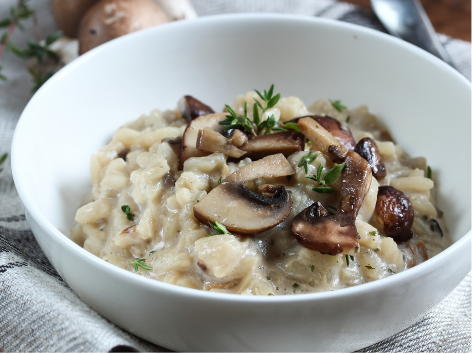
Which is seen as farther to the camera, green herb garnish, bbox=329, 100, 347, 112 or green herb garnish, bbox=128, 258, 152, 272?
green herb garnish, bbox=329, 100, 347, 112

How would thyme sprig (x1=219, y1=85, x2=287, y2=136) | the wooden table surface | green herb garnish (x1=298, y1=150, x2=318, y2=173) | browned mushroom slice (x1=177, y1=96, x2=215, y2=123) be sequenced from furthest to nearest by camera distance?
the wooden table surface, browned mushroom slice (x1=177, y1=96, x2=215, y2=123), thyme sprig (x1=219, y1=85, x2=287, y2=136), green herb garnish (x1=298, y1=150, x2=318, y2=173)

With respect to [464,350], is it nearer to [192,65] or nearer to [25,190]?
[25,190]

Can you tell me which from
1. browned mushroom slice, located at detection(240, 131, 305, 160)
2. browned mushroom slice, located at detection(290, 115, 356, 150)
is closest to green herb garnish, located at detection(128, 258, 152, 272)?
browned mushroom slice, located at detection(240, 131, 305, 160)

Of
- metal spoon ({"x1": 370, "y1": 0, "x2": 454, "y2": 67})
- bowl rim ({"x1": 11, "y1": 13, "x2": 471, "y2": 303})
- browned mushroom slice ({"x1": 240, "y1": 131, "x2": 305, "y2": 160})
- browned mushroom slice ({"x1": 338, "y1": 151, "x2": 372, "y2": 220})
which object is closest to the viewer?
bowl rim ({"x1": 11, "y1": 13, "x2": 471, "y2": 303})

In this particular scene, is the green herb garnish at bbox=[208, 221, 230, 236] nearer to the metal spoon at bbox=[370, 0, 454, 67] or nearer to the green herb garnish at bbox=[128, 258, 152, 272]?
the green herb garnish at bbox=[128, 258, 152, 272]

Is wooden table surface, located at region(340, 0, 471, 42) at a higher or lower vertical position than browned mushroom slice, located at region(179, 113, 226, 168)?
higher

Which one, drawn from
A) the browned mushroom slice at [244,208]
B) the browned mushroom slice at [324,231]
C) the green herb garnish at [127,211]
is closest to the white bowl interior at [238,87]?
the green herb garnish at [127,211]

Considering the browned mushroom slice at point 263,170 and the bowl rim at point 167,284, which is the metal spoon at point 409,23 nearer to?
the bowl rim at point 167,284
